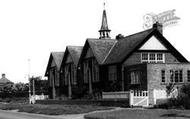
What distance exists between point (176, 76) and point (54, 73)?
1158 inches

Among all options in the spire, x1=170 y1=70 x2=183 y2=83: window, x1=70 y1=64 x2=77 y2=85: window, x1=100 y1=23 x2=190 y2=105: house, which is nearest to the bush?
x1=100 y1=23 x2=190 y2=105: house

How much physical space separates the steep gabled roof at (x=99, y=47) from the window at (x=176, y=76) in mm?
10852

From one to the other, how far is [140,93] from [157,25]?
13.5m

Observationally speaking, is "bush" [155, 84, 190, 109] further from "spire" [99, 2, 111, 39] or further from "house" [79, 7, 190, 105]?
"spire" [99, 2, 111, 39]

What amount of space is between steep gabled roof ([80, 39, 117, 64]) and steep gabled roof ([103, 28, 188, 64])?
0.71 m

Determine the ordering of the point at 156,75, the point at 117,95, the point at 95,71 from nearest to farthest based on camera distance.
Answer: the point at 117,95 → the point at 156,75 → the point at 95,71

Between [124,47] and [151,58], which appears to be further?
[124,47]

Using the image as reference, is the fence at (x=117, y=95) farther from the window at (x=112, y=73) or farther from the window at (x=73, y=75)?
the window at (x=73, y=75)

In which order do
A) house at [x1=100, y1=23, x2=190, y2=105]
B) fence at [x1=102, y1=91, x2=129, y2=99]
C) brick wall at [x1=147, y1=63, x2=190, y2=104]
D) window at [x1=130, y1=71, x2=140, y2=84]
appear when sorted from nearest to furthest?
fence at [x1=102, y1=91, x2=129, y2=99] < brick wall at [x1=147, y1=63, x2=190, y2=104] < house at [x1=100, y1=23, x2=190, y2=105] < window at [x1=130, y1=71, x2=140, y2=84]

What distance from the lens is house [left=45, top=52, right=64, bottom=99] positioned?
66.1 meters

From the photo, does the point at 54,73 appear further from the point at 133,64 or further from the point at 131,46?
the point at 133,64

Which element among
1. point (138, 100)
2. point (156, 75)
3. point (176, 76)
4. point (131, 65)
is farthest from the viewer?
point (131, 65)

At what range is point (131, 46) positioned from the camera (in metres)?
48.3

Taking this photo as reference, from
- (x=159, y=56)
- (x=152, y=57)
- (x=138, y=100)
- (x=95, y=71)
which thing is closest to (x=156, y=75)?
(x=138, y=100)
